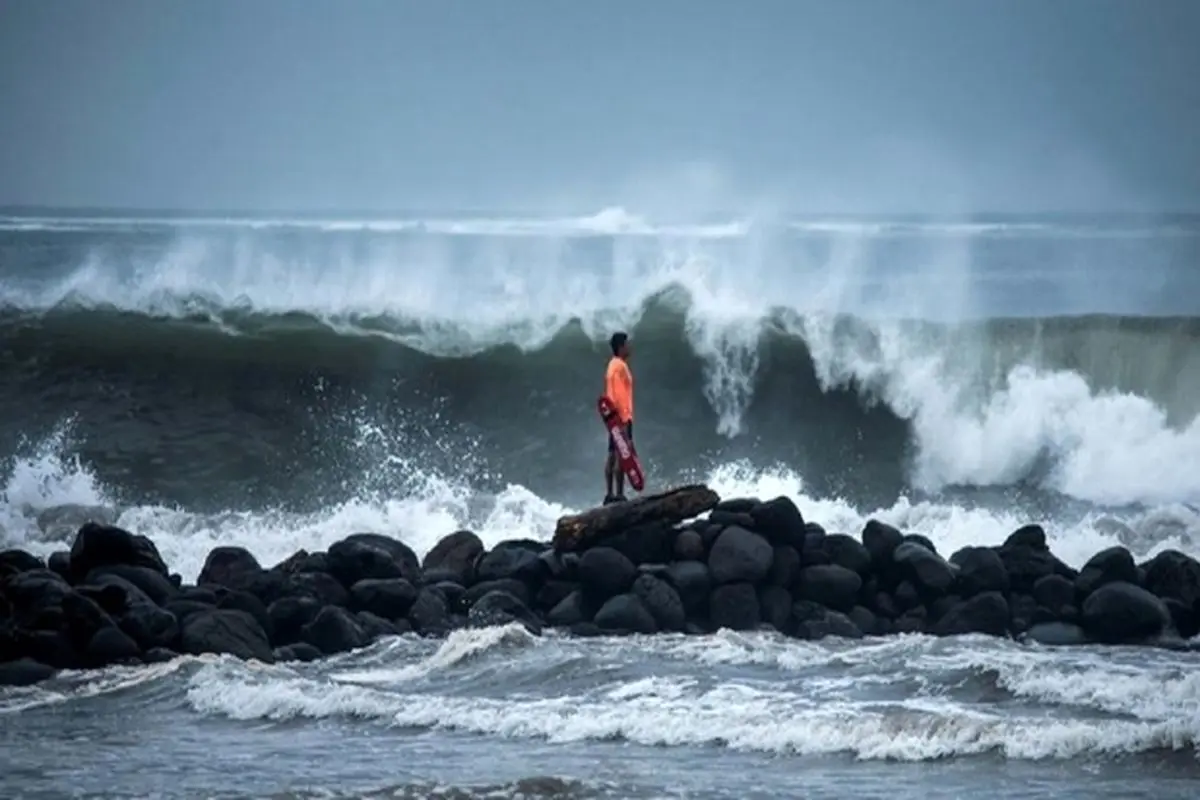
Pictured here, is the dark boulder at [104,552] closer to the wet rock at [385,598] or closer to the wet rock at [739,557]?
the wet rock at [385,598]

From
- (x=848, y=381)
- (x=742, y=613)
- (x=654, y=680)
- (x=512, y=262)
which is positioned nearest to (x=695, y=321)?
(x=848, y=381)

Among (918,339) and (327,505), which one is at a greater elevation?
(918,339)

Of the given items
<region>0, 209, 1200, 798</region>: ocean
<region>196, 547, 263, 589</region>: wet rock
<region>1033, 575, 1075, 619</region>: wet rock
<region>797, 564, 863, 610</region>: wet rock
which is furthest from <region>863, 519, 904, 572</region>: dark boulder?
<region>196, 547, 263, 589</region>: wet rock

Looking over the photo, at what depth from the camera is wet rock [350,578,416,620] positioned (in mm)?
16688

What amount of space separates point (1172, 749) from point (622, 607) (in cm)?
520

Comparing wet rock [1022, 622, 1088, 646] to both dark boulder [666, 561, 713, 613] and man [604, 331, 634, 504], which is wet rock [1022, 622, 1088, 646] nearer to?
dark boulder [666, 561, 713, 613]

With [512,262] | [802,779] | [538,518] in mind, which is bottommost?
[802,779]

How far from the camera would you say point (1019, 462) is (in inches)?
988

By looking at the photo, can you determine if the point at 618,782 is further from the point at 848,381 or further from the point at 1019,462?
the point at 848,381

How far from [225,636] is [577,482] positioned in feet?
29.3

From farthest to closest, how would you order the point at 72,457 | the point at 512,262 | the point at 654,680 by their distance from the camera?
the point at 512,262 < the point at 72,457 < the point at 654,680

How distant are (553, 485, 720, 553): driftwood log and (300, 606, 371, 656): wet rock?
81.3 inches

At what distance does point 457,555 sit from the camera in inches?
705

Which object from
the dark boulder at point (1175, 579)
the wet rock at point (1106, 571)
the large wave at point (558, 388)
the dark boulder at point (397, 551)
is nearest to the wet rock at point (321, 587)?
the dark boulder at point (397, 551)
